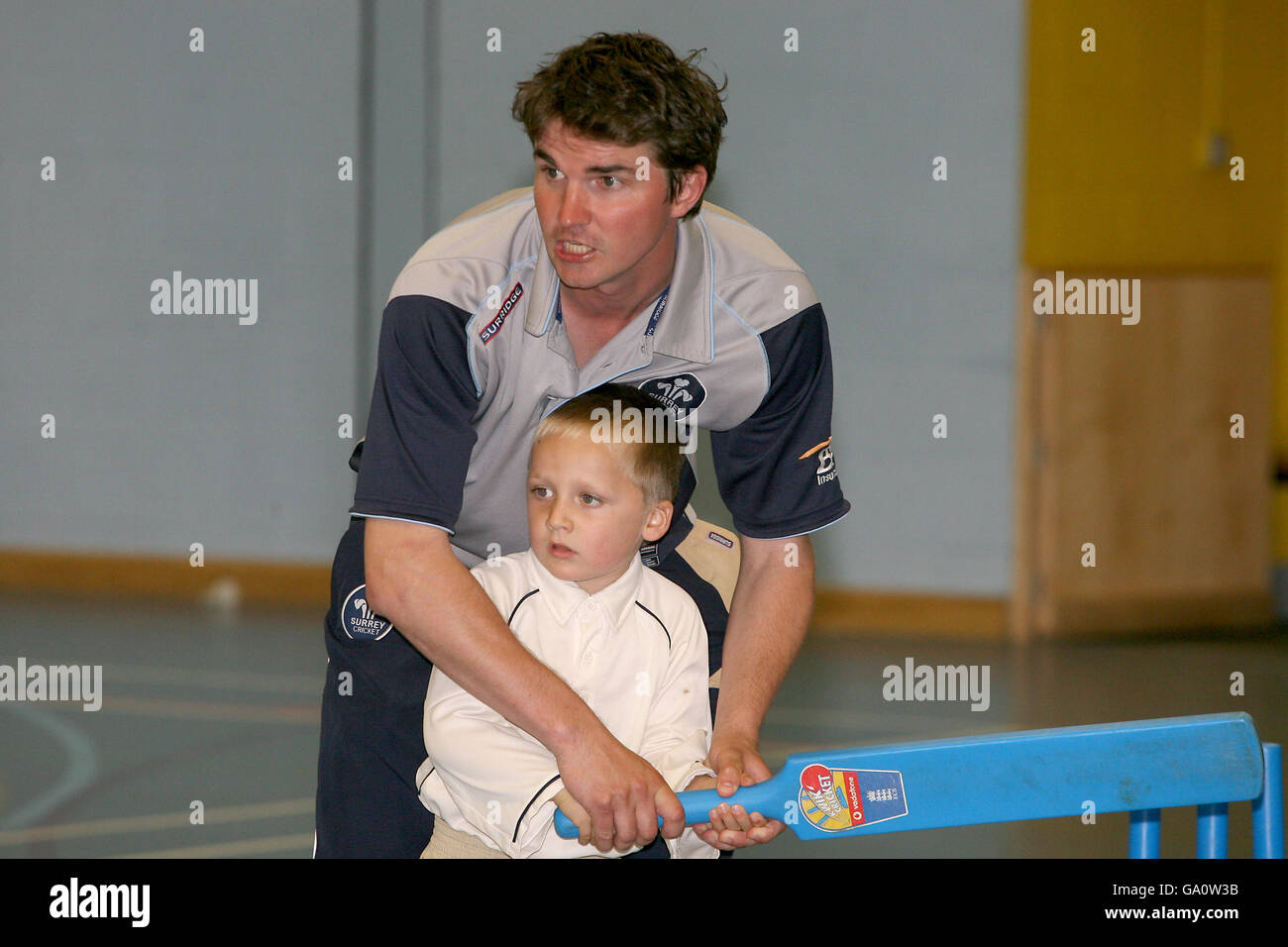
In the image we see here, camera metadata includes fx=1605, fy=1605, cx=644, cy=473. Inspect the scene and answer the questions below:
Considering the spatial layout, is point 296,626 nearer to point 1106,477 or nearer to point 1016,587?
point 1016,587

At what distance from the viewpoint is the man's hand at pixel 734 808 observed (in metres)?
1.94

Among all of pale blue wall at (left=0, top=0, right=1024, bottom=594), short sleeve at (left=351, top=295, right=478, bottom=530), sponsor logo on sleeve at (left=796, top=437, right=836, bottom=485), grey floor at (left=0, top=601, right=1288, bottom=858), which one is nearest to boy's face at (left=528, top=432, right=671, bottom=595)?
short sleeve at (left=351, top=295, right=478, bottom=530)

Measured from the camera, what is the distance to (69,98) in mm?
7867

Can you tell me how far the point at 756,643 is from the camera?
91.5 inches

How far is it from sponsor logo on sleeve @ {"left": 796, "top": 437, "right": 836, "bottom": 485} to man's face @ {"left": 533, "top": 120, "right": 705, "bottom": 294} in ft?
1.43

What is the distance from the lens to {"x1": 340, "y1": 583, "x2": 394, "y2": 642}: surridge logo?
8.07 feet

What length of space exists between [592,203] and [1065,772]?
0.93 m

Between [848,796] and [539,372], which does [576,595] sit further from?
[848,796]

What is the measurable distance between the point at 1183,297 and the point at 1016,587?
152 centimetres

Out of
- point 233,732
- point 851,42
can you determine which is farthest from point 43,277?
point 851,42

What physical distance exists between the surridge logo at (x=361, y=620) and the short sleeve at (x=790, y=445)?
570 mm
